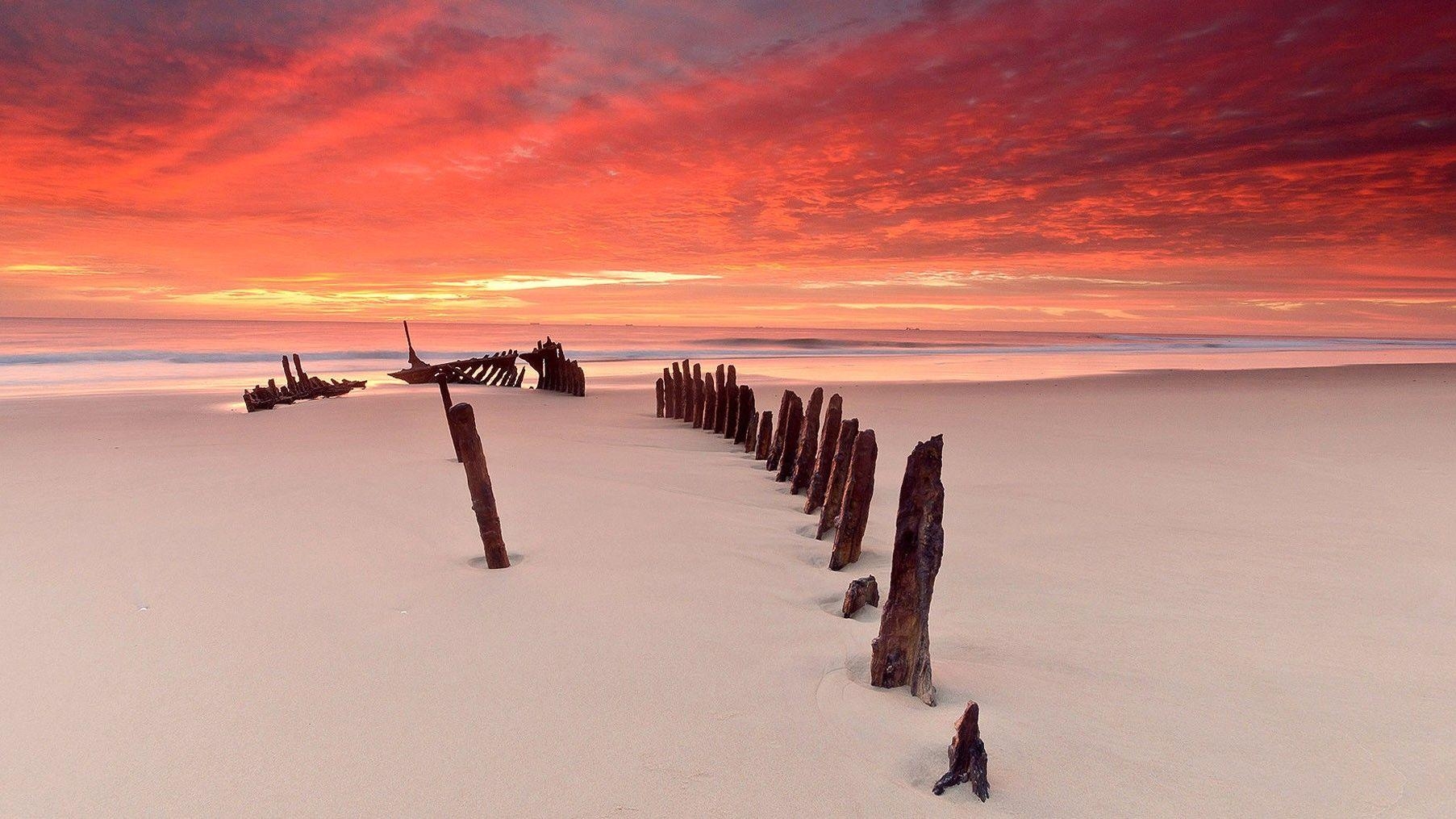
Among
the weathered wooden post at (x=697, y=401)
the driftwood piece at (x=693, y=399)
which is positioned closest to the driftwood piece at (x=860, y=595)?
the driftwood piece at (x=693, y=399)

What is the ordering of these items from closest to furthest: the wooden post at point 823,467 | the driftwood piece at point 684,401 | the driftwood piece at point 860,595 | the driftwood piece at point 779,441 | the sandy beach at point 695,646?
the sandy beach at point 695,646, the driftwood piece at point 860,595, the wooden post at point 823,467, the driftwood piece at point 779,441, the driftwood piece at point 684,401

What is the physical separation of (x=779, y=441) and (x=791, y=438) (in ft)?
1.42

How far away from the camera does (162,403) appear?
17.2 metres

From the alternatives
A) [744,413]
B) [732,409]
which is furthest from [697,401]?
[744,413]

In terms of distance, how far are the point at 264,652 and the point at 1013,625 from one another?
150 inches

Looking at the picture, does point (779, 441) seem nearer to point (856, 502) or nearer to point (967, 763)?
point (856, 502)

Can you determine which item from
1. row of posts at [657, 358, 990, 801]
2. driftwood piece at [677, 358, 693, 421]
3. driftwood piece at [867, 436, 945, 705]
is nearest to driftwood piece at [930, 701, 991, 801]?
row of posts at [657, 358, 990, 801]

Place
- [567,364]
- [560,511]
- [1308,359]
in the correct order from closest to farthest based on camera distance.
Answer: [560,511] → [567,364] → [1308,359]

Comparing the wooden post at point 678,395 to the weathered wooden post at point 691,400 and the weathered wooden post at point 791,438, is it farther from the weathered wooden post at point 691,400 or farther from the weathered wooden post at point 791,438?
the weathered wooden post at point 791,438

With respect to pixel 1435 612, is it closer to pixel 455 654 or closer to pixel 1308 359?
pixel 455 654

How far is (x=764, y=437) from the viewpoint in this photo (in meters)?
10.3

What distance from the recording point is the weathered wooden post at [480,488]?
5445 mm

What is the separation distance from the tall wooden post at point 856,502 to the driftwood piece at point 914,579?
66.3 inches

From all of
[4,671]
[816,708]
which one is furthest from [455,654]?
[4,671]
